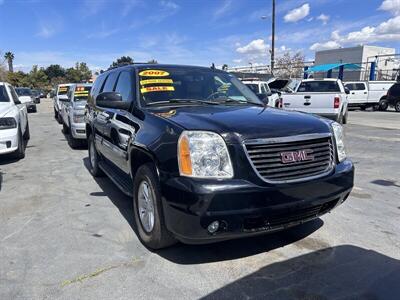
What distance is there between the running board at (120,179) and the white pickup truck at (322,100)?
979cm

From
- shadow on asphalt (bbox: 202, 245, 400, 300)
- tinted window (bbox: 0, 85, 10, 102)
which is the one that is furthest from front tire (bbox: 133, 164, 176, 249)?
tinted window (bbox: 0, 85, 10, 102)

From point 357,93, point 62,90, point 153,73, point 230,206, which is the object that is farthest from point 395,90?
point 230,206

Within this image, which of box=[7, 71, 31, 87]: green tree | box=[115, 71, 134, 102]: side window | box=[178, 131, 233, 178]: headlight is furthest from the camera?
box=[7, 71, 31, 87]: green tree

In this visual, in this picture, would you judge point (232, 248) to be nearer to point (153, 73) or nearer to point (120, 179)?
point (120, 179)

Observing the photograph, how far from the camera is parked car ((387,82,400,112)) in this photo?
2294cm

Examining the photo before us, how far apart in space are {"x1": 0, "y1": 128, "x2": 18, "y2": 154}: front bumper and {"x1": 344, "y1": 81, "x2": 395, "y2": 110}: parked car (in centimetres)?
2134

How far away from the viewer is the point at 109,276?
10.7 ft

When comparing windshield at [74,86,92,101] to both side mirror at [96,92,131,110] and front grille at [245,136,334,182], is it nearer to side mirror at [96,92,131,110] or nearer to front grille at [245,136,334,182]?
side mirror at [96,92,131,110]

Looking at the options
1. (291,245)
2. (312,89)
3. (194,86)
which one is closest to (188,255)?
(291,245)

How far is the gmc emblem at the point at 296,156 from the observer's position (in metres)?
3.21

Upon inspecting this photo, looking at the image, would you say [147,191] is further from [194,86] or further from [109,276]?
[194,86]

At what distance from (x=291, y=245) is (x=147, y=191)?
1.56 metres

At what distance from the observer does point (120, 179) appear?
15.7 feet

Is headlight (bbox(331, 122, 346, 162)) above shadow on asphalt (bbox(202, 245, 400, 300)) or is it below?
above
